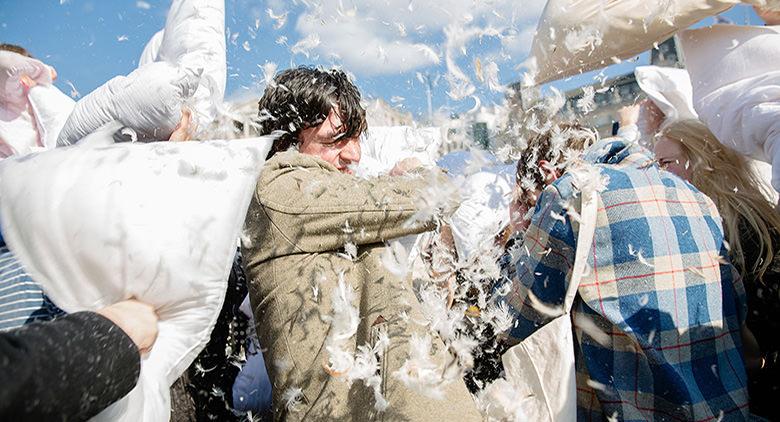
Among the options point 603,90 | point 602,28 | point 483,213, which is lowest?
point 483,213

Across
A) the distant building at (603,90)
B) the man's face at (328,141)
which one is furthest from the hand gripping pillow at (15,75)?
the distant building at (603,90)

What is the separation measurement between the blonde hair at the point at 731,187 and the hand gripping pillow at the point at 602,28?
0.34 m

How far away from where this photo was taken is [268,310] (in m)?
1.30

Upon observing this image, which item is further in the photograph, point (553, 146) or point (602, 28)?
point (553, 146)

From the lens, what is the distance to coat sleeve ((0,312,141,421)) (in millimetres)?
639

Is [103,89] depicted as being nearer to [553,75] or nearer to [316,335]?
[316,335]

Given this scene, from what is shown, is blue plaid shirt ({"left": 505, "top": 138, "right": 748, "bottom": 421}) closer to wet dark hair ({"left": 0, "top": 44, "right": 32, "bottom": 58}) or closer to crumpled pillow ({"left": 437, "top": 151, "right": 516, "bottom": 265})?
crumpled pillow ({"left": 437, "top": 151, "right": 516, "bottom": 265})

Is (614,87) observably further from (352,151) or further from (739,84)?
(352,151)

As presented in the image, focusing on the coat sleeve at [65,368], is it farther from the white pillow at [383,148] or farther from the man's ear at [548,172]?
the man's ear at [548,172]

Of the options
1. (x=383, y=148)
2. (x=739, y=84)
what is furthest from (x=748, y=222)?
(x=383, y=148)

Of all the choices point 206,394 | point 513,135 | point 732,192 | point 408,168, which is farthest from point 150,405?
point 732,192

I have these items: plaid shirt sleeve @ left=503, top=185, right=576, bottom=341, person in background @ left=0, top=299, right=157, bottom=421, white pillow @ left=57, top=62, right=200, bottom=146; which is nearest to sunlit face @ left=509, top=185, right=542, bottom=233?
plaid shirt sleeve @ left=503, top=185, right=576, bottom=341

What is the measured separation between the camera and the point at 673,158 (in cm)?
167

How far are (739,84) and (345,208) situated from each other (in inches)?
46.2
